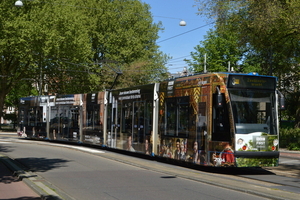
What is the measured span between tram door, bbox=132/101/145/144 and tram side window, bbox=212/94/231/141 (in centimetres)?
522

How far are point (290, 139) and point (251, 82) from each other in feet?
53.8

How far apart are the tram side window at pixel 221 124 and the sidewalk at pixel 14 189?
5826 mm

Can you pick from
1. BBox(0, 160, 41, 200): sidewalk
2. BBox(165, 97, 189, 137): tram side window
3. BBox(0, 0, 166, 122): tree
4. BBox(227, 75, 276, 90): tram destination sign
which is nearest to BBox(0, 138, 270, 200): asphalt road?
BBox(0, 160, 41, 200): sidewalk

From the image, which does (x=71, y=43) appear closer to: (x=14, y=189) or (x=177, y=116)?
(x=177, y=116)

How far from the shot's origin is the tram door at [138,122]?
63.1 feet

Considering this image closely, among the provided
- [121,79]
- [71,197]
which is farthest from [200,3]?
[121,79]

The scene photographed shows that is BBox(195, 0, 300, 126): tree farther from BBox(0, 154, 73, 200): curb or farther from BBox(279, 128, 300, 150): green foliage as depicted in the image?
BBox(0, 154, 73, 200): curb

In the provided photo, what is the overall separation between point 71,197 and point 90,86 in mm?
41888

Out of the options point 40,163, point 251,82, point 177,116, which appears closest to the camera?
point 251,82

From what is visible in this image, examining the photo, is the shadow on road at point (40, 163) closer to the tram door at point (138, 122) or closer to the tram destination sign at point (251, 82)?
the tram door at point (138, 122)

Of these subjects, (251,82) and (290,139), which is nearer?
(251,82)

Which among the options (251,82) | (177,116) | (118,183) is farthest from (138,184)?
(177,116)

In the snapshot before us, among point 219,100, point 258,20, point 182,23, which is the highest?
point 182,23

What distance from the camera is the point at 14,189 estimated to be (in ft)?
34.5
